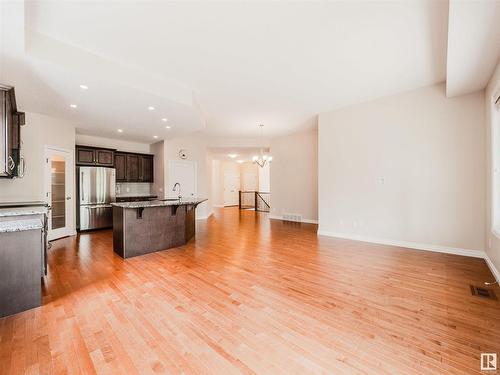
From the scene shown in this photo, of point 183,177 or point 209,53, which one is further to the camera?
point 183,177

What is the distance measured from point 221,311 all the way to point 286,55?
11.0 feet

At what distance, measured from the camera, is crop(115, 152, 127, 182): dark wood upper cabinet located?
7078 mm

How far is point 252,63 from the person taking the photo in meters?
3.38

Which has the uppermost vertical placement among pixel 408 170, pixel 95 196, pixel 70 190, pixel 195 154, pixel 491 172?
pixel 195 154

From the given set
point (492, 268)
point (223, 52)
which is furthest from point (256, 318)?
point (492, 268)

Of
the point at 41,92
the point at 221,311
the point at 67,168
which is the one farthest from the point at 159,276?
the point at 67,168

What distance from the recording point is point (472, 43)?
2.56 m

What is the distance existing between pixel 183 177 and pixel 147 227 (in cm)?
396

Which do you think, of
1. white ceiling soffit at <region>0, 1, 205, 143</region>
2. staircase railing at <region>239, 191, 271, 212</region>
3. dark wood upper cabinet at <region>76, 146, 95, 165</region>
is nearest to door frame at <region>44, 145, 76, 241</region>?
dark wood upper cabinet at <region>76, 146, 95, 165</region>

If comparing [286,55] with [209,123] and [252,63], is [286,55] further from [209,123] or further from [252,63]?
[209,123]

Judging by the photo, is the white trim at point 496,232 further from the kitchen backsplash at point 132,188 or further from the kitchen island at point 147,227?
the kitchen backsplash at point 132,188

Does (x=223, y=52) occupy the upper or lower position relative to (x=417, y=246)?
upper

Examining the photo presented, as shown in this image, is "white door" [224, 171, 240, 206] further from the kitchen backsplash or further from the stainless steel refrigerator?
the stainless steel refrigerator

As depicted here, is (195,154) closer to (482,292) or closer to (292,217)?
(292,217)
